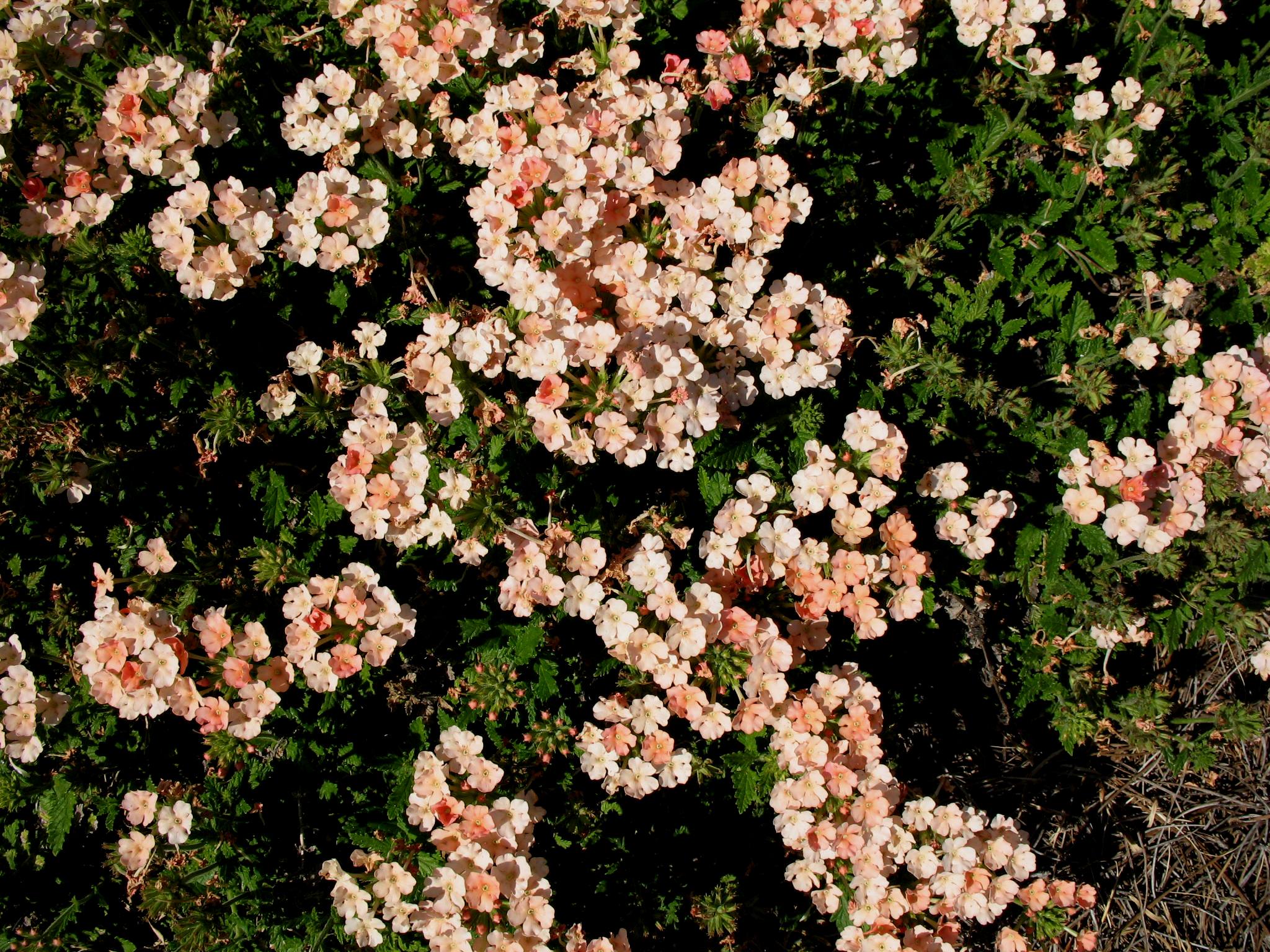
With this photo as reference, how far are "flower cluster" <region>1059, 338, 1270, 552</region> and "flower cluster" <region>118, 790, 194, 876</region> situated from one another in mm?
3925

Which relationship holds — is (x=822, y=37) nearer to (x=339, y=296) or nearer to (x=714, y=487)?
(x=714, y=487)

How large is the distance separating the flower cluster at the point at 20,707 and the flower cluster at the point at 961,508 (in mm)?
3874

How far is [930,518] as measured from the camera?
4.20m

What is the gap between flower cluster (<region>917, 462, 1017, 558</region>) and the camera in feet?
12.1

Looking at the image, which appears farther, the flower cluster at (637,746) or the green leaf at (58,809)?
the green leaf at (58,809)

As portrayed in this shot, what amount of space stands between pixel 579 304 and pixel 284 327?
64.5 inches

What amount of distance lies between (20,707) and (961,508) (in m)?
4.11

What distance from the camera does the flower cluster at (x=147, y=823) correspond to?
11.3 ft

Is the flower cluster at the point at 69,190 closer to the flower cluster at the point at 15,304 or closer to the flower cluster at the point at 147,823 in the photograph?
the flower cluster at the point at 15,304

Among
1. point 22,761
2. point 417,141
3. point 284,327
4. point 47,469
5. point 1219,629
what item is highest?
point 417,141

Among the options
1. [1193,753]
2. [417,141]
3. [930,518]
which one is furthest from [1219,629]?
[417,141]

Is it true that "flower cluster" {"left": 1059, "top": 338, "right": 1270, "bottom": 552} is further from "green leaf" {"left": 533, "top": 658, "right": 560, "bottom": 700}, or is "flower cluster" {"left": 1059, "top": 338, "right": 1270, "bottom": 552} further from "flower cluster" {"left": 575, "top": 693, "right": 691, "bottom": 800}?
"green leaf" {"left": 533, "top": 658, "right": 560, "bottom": 700}

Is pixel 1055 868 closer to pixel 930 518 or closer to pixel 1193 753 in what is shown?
pixel 1193 753

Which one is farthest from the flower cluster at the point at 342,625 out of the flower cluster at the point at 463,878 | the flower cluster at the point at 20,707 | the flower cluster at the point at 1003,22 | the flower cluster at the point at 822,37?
the flower cluster at the point at 1003,22
